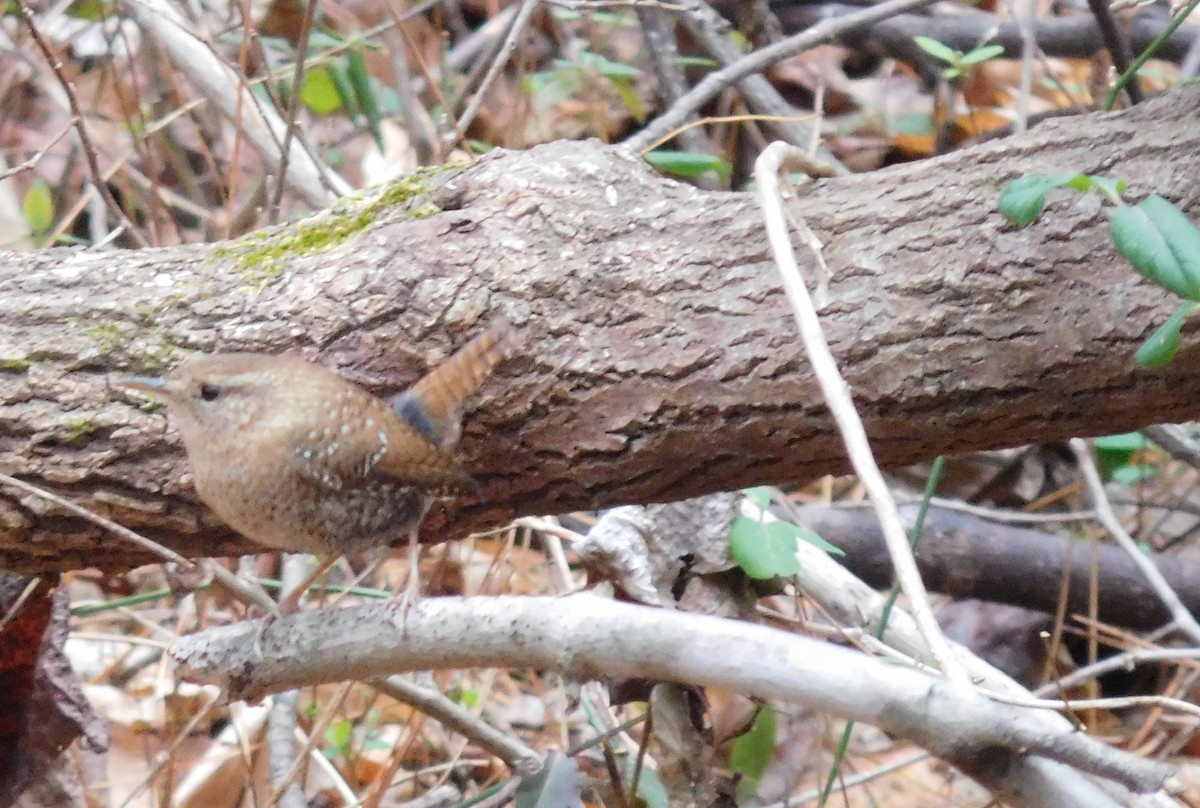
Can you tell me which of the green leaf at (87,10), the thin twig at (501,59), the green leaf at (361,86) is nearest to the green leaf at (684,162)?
the thin twig at (501,59)

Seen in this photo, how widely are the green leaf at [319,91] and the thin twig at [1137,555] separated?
8.88ft

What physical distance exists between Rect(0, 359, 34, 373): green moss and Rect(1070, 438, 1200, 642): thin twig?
2.39 metres

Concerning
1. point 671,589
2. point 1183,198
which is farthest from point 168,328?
point 1183,198

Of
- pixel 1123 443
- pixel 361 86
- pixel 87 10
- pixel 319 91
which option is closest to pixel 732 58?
pixel 361 86


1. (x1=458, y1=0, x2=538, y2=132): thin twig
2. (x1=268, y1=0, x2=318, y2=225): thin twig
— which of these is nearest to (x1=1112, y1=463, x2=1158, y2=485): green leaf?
(x1=458, y1=0, x2=538, y2=132): thin twig

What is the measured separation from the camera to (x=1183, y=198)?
1.99 metres

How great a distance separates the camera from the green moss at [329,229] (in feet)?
7.34

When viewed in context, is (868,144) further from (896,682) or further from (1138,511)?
(896,682)

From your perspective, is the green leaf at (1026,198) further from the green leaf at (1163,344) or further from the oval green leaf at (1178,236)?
the green leaf at (1163,344)

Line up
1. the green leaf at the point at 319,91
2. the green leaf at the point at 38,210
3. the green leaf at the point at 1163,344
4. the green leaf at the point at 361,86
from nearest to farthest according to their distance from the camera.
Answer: the green leaf at the point at 1163,344 < the green leaf at the point at 361,86 < the green leaf at the point at 319,91 < the green leaf at the point at 38,210

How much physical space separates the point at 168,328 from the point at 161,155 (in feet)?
10.8

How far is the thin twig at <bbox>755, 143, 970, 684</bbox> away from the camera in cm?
134

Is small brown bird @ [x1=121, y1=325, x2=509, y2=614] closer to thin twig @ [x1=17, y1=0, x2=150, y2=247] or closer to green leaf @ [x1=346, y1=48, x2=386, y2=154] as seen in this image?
thin twig @ [x1=17, y1=0, x2=150, y2=247]

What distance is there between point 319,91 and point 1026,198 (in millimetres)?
2896
